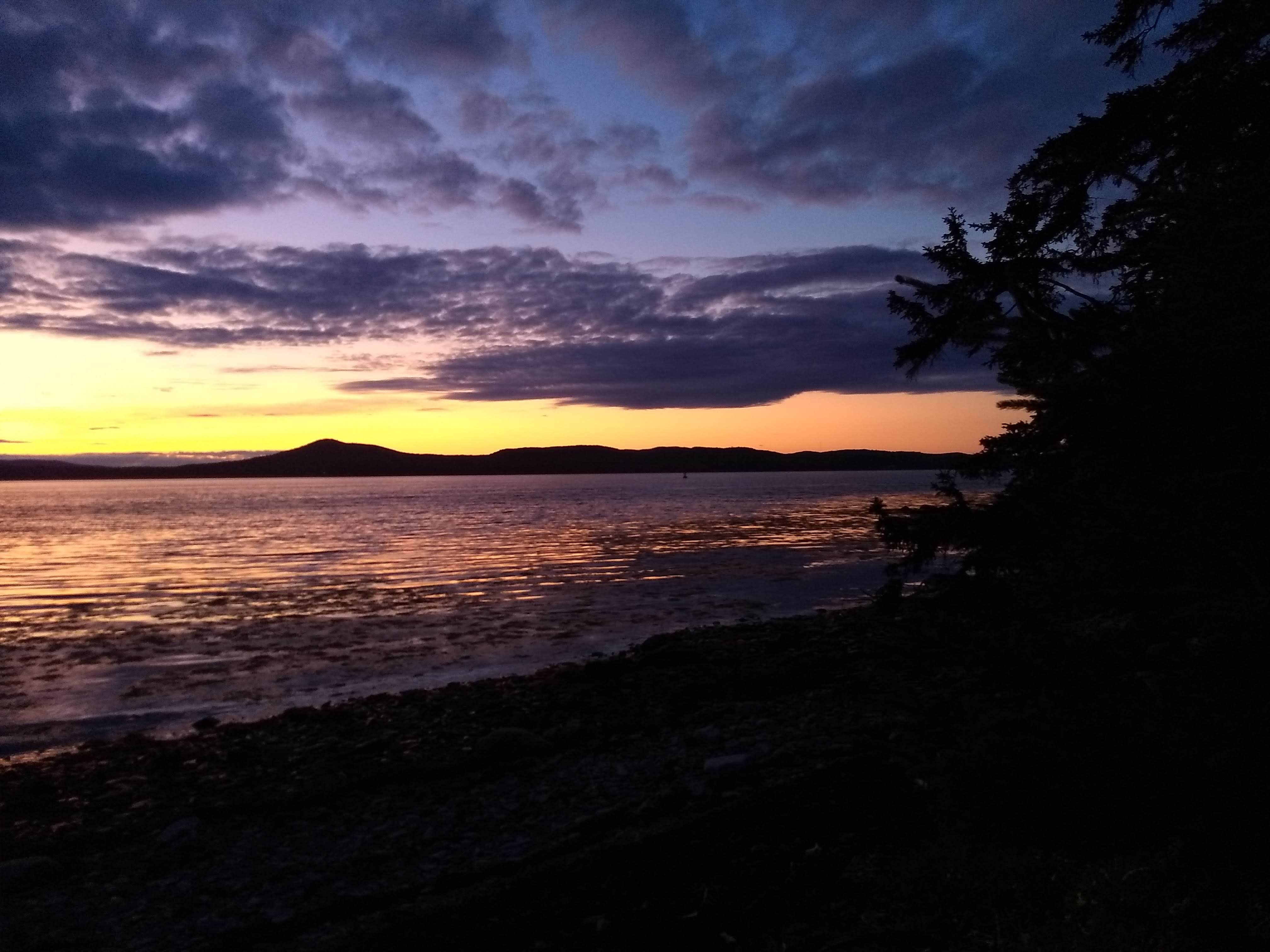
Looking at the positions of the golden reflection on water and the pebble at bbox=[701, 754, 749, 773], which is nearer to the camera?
the pebble at bbox=[701, 754, 749, 773]

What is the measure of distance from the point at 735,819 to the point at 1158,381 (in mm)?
4641

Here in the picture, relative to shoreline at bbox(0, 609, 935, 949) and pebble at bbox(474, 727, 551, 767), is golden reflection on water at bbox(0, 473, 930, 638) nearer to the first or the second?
shoreline at bbox(0, 609, 935, 949)

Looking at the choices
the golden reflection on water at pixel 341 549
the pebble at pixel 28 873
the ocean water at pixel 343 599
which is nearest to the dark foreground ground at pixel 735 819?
the pebble at pixel 28 873

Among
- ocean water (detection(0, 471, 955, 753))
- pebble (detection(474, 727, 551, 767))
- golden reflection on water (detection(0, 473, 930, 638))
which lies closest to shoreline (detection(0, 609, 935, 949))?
pebble (detection(474, 727, 551, 767))

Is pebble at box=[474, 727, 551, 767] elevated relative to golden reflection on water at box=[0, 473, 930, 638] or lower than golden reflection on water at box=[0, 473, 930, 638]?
elevated

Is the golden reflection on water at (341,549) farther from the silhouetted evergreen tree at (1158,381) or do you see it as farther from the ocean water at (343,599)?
the silhouetted evergreen tree at (1158,381)

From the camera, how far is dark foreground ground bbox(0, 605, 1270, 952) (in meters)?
4.50

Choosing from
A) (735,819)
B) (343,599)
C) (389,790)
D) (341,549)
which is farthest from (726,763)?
(341,549)

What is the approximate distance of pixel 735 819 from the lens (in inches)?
287

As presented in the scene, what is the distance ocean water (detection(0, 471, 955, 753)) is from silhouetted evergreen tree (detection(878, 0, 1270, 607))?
12943 mm

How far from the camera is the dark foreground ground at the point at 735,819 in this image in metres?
4.50

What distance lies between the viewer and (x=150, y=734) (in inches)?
532

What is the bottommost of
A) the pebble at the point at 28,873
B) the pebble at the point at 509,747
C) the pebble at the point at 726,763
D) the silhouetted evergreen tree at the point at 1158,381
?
the pebble at the point at 28,873

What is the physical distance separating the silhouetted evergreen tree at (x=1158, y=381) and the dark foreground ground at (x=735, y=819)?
0.49 meters
